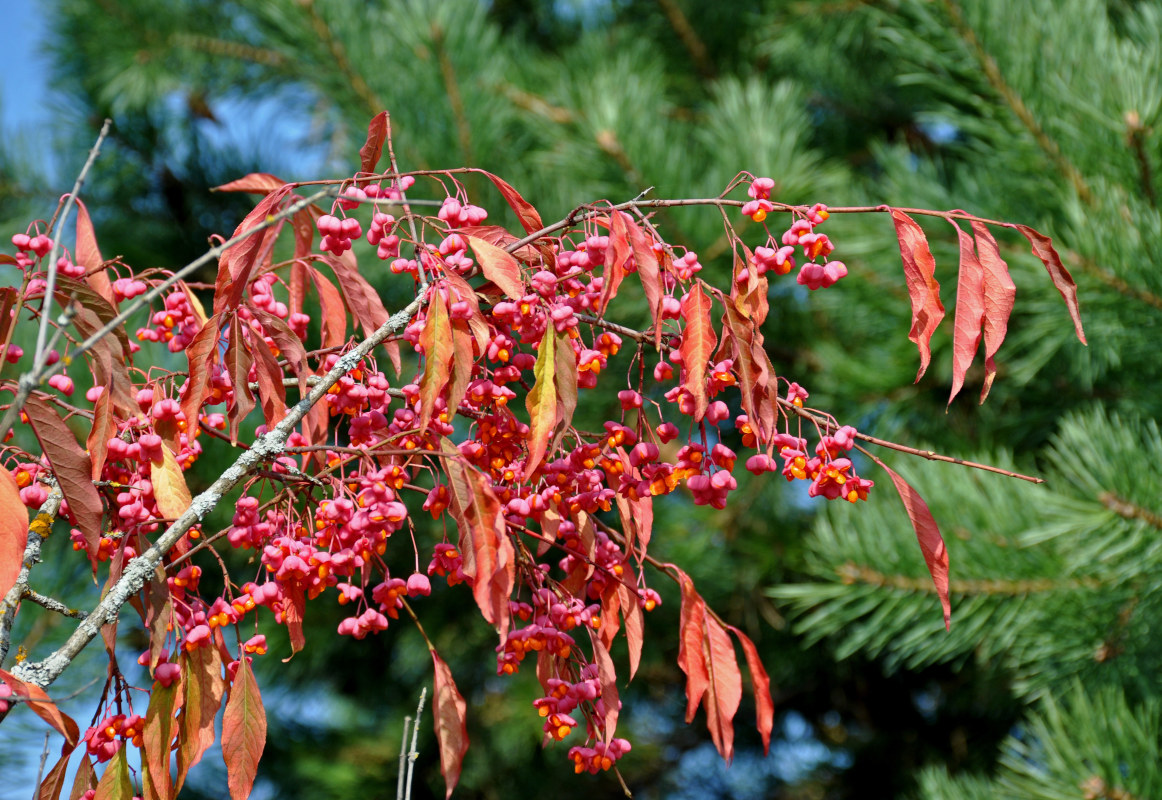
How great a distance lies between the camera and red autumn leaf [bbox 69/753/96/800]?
1.85 feet

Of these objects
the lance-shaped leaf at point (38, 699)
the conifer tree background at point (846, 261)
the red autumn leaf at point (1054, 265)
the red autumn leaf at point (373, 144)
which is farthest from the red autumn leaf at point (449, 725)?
the conifer tree background at point (846, 261)

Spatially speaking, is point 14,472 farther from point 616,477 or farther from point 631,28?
point 631,28

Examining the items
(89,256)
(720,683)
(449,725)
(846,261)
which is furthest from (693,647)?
(846,261)

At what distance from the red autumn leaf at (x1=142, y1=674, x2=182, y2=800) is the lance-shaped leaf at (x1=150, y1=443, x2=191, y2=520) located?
0.11 metres

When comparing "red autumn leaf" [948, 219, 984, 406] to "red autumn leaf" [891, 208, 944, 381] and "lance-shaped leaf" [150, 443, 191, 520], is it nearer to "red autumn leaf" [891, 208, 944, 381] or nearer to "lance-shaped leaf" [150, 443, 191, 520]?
"red autumn leaf" [891, 208, 944, 381]

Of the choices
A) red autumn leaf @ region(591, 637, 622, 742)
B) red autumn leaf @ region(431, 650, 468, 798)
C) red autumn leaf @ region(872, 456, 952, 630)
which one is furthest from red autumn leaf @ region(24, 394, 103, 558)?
red autumn leaf @ region(872, 456, 952, 630)

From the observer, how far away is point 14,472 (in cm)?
61

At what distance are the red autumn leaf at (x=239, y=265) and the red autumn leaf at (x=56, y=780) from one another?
28 cm

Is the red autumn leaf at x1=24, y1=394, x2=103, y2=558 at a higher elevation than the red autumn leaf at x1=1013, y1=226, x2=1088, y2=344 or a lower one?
Result: lower

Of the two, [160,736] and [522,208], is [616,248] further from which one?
[160,736]

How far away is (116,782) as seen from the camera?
560 millimetres

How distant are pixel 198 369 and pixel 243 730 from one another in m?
0.22

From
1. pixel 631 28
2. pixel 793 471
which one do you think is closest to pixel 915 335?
pixel 793 471

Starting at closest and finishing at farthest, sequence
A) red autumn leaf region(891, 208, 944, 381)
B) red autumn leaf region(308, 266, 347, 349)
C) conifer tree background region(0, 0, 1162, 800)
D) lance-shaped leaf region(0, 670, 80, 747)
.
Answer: lance-shaped leaf region(0, 670, 80, 747) < red autumn leaf region(891, 208, 944, 381) < red autumn leaf region(308, 266, 347, 349) < conifer tree background region(0, 0, 1162, 800)
